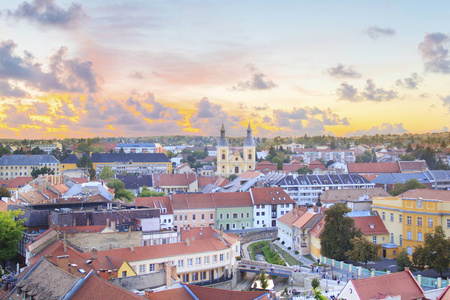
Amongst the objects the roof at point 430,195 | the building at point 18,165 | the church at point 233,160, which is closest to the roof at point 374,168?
the church at point 233,160

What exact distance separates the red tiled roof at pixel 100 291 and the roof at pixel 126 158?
11130 centimetres

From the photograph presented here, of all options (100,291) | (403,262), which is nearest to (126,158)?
(403,262)

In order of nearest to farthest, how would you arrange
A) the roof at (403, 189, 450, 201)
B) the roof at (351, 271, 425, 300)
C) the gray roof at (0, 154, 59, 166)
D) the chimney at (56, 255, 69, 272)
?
1. the roof at (351, 271, 425, 300)
2. the chimney at (56, 255, 69, 272)
3. the roof at (403, 189, 450, 201)
4. the gray roof at (0, 154, 59, 166)

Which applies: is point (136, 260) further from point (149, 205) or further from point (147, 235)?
point (149, 205)

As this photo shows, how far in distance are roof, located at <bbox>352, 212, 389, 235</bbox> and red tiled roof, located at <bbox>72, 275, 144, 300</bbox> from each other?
1200 inches

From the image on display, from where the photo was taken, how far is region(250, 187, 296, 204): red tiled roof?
64375 mm

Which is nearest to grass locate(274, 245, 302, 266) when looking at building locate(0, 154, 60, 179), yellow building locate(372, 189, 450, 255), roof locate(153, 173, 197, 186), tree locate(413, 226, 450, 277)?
yellow building locate(372, 189, 450, 255)

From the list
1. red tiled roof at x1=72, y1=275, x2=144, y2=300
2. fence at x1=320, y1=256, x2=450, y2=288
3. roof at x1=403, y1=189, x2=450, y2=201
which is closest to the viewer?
red tiled roof at x1=72, y1=275, x2=144, y2=300

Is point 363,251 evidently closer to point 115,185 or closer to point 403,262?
A: point 403,262

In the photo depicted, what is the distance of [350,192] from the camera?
69.2m

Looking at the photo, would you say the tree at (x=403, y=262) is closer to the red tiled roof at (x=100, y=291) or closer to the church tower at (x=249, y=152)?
the red tiled roof at (x=100, y=291)

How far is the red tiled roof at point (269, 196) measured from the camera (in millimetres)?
64375

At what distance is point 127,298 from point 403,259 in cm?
2557

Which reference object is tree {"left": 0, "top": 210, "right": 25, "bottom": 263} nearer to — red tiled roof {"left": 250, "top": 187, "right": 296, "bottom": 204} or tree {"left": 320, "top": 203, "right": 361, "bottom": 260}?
tree {"left": 320, "top": 203, "right": 361, "bottom": 260}
